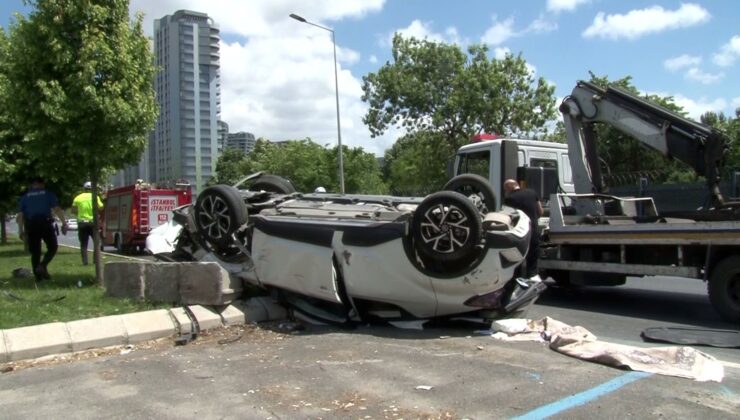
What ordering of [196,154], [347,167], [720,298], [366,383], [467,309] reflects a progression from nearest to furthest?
[366,383]
[467,309]
[720,298]
[196,154]
[347,167]

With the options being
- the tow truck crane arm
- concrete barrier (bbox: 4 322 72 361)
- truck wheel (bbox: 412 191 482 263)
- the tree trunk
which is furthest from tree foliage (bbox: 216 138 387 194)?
concrete barrier (bbox: 4 322 72 361)

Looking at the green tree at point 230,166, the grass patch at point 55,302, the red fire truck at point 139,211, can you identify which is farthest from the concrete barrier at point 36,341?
the green tree at point 230,166

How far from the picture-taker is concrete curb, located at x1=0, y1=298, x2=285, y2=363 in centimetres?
551

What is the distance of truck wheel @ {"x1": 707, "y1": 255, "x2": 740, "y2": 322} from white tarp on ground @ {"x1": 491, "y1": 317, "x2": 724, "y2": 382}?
6.67 feet

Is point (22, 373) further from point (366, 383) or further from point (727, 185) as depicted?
point (727, 185)

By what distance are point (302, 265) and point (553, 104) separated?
24237 millimetres

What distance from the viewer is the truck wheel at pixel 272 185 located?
9.17m

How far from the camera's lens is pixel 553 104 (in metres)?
28.5

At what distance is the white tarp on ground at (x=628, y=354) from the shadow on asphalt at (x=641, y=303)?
207cm

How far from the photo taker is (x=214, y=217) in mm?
7547

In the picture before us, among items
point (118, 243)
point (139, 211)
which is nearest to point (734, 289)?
point (139, 211)

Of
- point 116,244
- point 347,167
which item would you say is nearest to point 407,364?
point 116,244

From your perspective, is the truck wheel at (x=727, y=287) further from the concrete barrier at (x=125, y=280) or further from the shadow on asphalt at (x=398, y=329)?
the concrete barrier at (x=125, y=280)

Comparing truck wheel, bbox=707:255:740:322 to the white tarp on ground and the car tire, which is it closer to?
the white tarp on ground
